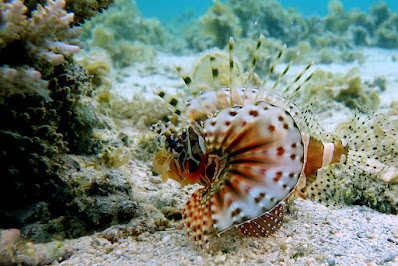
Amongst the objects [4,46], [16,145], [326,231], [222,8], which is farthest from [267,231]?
[222,8]

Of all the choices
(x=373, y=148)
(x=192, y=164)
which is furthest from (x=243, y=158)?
(x=373, y=148)

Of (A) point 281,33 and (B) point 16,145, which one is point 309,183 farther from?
(A) point 281,33

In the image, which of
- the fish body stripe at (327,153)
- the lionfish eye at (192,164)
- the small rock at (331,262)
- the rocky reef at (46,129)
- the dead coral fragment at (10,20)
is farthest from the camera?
the fish body stripe at (327,153)

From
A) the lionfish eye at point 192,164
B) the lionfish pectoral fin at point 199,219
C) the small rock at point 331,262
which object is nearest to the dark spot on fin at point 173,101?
the lionfish eye at point 192,164

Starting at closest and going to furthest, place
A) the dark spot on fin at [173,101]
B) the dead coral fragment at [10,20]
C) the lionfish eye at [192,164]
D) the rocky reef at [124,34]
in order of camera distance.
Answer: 1. the dead coral fragment at [10,20]
2. the dark spot on fin at [173,101]
3. the lionfish eye at [192,164]
4. the rocky reef at [124,34]

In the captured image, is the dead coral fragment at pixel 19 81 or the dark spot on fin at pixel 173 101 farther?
A: the dark spot on fin at pixel 173 101

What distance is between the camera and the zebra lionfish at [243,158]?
2135mm

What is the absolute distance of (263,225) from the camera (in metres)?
2.68

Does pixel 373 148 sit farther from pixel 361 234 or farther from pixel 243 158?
pixel 243 158

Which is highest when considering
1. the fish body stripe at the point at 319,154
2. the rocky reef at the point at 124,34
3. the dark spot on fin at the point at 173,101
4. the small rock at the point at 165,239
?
the rocky reef at the point at 124,34

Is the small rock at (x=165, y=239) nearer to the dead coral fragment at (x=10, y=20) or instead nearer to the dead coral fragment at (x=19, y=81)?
the dead coral fragment at (x=19, y=81)

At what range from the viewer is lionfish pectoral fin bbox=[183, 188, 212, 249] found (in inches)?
91.5

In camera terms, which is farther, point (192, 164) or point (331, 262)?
point (192, 164)

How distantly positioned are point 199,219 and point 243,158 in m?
0.66
